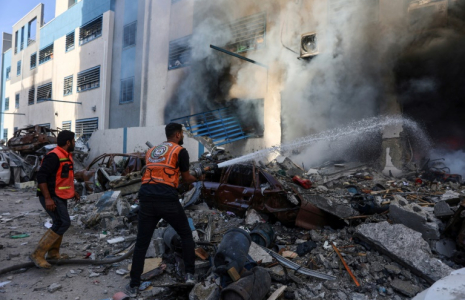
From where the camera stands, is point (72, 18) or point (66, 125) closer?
point (66, 125)

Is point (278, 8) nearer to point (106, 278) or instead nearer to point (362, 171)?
point (362, 171)

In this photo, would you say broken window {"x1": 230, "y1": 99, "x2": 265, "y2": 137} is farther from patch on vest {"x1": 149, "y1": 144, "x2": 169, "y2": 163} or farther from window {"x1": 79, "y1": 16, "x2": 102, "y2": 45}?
window {"x1": 79, "y1": 16, "x2": 102, "y2": 45}

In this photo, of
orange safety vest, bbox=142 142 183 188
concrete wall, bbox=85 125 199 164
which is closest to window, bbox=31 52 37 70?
concrete wall, bbox=85 125 199 164

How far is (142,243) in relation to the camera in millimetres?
3195

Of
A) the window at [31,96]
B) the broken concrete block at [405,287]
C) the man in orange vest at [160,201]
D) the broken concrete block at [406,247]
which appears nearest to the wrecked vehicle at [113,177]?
the man in orange vest at [160,201]

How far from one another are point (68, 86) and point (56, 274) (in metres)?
21.3

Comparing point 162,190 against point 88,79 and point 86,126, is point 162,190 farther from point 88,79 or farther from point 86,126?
point 88,79

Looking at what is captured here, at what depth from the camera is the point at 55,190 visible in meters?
3.77

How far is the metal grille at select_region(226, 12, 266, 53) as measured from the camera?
12.5 meters

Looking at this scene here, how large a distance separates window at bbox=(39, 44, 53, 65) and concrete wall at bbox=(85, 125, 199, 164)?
11.7 metres

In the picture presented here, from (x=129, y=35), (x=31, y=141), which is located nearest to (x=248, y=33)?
(x=129, y=35)

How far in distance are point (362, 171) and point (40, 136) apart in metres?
12.4

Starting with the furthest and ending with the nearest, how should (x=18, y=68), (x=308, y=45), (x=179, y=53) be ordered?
(x=18, y=68) → (x=179, y=53) → (x=308, y=45)

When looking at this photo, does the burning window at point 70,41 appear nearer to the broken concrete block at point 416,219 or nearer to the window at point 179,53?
the window at point 179,53
